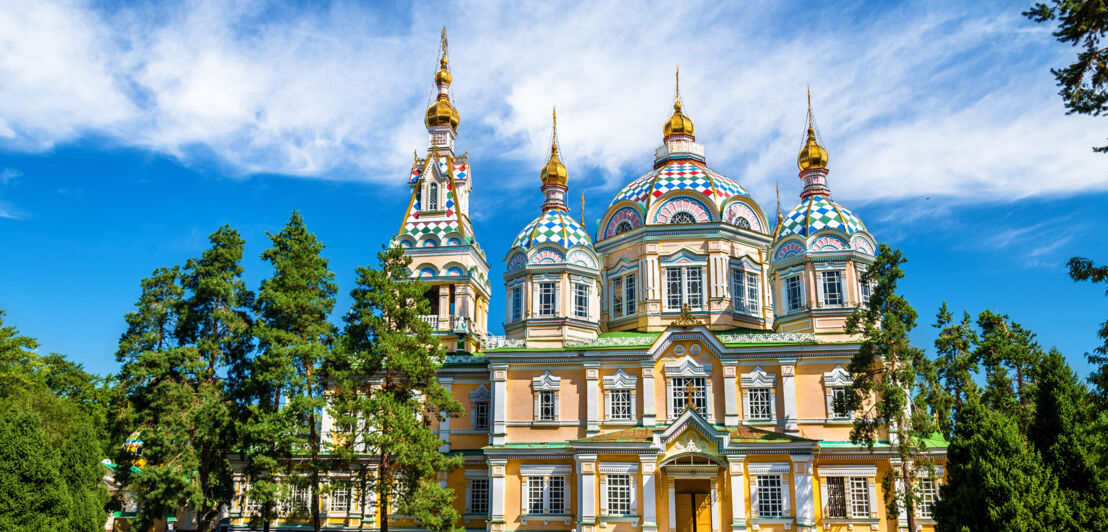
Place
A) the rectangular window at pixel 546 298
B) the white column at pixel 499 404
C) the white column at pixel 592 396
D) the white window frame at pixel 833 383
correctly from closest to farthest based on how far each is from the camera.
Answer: the white window frame at pixel 833 383 → the white column at pixel 592 396 → the white column at pixel 499 404 → the rectangular window at pixel 546 298

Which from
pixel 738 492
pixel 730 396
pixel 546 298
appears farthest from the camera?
pixel 546 298

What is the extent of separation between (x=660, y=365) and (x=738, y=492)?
209 inches

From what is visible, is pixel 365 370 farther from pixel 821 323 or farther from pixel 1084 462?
pixel 1084 462

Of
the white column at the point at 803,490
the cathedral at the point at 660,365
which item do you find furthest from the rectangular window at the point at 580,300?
the white column at the point at 803,490

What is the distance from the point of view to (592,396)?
31.1 meters

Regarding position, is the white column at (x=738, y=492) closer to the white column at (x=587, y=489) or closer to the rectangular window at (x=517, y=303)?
the white column at (x=587, y=489)

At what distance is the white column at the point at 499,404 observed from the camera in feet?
102

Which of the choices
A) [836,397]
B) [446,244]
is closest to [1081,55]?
[836,397]

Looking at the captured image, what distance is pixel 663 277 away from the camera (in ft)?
113

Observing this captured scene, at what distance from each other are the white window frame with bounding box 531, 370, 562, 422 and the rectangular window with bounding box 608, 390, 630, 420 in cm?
200

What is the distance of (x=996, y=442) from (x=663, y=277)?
17506 millimetres

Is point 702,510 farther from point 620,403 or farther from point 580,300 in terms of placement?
point 580,300

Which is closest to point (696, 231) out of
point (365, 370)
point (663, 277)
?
point (663, 277)

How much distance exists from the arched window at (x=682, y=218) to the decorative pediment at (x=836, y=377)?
27.4 ft
